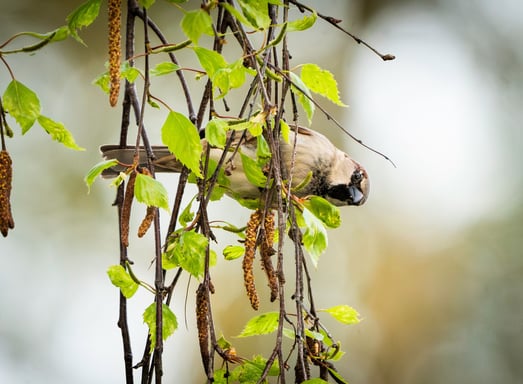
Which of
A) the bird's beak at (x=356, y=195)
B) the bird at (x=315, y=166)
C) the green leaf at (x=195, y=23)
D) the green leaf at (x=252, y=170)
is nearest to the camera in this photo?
the green leaf at (x=195, y=23)

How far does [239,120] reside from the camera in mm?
1033

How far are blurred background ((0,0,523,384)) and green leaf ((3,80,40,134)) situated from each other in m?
2.43

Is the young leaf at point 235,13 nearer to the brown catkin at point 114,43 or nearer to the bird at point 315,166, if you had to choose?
the brown catkin at point 114,43

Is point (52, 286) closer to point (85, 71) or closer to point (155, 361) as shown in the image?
point (85, 71)

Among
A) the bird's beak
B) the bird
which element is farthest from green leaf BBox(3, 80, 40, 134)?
the bird's beak

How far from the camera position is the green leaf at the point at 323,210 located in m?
1.12

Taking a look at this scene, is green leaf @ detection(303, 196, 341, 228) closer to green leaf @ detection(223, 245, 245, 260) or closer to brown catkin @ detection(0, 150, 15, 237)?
green leaf @ detection(223, 245, 245, 260)

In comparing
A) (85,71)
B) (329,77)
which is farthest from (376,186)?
(329,77)

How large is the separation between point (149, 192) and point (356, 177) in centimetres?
151

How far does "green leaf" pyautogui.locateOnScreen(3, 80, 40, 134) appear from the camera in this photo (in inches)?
35.7

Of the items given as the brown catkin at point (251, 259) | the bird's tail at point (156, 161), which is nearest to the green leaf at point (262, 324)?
the brown catkin at point (251, 259)

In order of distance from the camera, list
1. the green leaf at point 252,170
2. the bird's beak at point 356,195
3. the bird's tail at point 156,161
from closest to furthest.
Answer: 1. the green leaf at point 252,170
2. the bird's tail at point 156,161
3. the bird's beak at point 356,195

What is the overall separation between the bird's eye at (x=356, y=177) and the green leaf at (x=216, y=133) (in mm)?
1380

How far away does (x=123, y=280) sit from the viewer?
1035mm
